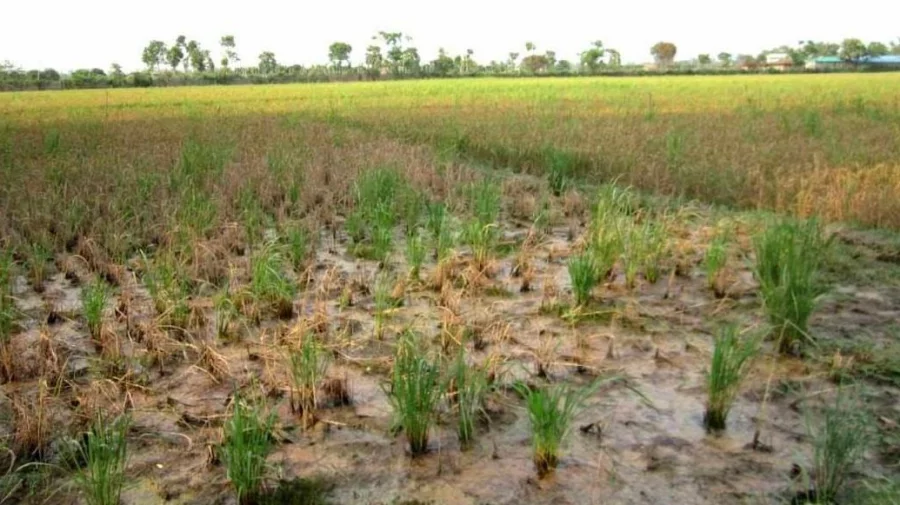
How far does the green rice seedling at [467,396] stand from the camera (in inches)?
119

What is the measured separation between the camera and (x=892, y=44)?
103 m

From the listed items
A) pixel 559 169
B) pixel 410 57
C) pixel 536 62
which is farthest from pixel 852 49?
pixel 559 169

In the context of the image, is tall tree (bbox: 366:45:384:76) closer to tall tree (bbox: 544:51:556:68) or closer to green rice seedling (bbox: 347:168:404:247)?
tall tree (bbox: 544:51:556:68)

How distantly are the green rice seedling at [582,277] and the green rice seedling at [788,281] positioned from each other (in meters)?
0.96

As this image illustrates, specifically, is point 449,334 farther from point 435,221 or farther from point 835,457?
point 435,221

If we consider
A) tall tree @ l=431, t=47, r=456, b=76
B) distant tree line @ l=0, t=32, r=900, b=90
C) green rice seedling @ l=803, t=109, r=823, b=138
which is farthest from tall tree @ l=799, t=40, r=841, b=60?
green rice seedling @ l=803, t=109, r=823, b=138

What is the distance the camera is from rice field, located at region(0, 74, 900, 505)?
9.18 ft

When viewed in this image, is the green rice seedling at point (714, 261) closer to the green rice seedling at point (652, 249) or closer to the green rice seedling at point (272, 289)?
the green rice seedling at point (652, 249)

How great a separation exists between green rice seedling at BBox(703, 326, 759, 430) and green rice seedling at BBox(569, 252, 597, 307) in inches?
55.6

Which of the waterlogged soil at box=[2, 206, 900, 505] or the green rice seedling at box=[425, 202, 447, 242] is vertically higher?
the green rice seedling at box=[425, 202, 447, 242]

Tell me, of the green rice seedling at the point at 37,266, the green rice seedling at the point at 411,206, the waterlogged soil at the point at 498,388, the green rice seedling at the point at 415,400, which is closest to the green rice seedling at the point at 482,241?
the waterlogged soil at the point at 498,388

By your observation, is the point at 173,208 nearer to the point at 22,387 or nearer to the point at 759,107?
the point at 22,387

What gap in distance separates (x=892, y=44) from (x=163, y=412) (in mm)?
121875

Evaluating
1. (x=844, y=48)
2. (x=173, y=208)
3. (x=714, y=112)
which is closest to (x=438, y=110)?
(x=714, y=112)
